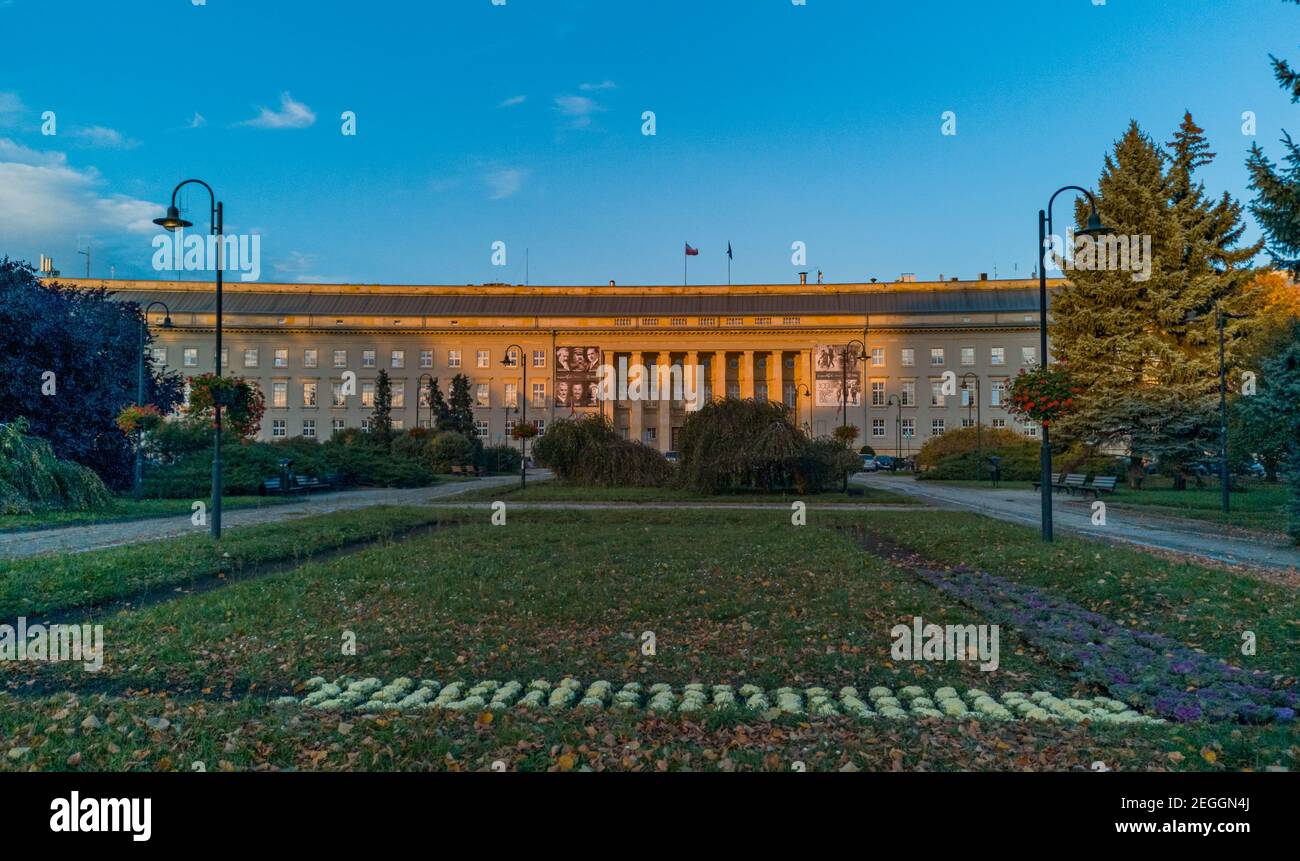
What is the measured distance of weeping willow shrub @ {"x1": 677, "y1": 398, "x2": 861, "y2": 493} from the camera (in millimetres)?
29156

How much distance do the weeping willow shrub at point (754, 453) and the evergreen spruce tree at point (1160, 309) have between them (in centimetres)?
1331

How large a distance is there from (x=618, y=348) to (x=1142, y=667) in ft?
248

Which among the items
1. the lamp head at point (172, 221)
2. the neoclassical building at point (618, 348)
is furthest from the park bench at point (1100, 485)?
the neoclassical building at point (618, 348)

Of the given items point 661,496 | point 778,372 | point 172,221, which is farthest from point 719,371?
point 172,221

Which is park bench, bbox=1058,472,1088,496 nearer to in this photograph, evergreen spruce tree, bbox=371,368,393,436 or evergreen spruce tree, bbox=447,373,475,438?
evergreen spruce tree, bbox=447,373,475,438

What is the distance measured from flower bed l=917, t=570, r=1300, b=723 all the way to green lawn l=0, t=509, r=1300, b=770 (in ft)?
1.09

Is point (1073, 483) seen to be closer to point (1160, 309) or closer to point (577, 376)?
point (1160, 309)

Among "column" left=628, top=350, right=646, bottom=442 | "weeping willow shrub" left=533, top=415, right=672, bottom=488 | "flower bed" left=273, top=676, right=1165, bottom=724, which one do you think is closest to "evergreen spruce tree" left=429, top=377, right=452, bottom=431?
"weeping willow shrub" left=533, top=415, right=672, bottom=488

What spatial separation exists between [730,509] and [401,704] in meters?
18.7

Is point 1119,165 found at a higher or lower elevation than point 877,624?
higher

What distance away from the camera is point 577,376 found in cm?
8025
